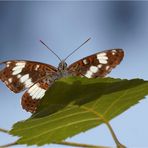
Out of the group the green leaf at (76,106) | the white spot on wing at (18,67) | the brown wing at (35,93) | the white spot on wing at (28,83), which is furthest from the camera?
the white spot on wing at (18,67)

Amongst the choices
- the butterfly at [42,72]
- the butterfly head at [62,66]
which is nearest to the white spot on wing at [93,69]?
the butterfly at [42,72]

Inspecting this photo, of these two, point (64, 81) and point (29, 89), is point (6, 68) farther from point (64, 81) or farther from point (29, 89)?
point (64, 81)

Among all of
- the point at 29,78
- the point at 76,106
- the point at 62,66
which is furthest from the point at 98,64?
the point at 76,106

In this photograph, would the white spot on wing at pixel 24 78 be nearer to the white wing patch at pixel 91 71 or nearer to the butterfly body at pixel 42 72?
the butterfly body at pixel 42 72

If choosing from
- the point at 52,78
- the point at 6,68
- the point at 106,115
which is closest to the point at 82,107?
the point at 106,115

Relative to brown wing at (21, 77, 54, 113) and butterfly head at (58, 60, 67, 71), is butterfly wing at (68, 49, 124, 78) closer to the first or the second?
butterfly head at (58, 60, 67, 71)
